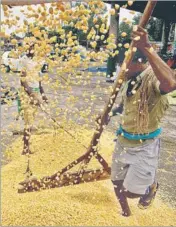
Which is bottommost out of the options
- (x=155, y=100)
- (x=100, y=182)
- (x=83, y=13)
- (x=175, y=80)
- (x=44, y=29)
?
(x=100, y=182)

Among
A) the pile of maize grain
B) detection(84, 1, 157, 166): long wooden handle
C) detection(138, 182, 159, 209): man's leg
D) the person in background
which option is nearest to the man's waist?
detection(84, 1, 157, 166): long wooden handle

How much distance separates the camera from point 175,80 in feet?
8.93

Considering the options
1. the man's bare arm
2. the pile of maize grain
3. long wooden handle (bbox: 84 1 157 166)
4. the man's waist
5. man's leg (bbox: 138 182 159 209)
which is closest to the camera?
the man's bare arm

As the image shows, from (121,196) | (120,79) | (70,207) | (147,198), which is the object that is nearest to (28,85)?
(120,79)

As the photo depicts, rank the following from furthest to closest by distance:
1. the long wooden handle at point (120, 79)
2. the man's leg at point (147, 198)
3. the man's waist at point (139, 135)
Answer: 1. the man's leg at point (147, 198)
2. the man's waist at point (139, 135)
3. the long wooden handle at point (120, 79)

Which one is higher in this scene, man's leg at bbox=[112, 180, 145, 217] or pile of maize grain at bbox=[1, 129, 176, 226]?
man's leg at bbox=[112, 180, 145, 217]

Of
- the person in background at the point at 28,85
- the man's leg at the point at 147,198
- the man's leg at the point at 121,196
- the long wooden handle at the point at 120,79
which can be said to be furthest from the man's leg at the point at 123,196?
the person in background at the point at 28,85

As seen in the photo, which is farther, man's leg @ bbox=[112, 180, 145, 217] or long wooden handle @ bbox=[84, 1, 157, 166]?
man's leg @ bbox=[112, 180, 145, 217]

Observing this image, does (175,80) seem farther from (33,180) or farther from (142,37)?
(33,180)

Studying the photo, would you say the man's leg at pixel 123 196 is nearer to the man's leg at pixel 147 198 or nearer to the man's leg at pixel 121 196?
the man's leg at pixel 121 196

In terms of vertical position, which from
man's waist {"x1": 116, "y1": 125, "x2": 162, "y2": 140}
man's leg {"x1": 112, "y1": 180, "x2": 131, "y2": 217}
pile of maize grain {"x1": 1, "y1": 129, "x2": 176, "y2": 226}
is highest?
man's waist {"x1": 116, "y1": 125, "x2": 162, "y2": 140}

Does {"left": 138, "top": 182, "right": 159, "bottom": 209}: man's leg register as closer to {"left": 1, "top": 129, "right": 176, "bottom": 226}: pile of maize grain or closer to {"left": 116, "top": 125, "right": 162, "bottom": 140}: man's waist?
{"left": 1, "top": 129, "right": 176, "bottom": 226}: pile of maize grain

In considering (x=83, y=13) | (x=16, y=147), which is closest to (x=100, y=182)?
(x=16, y=147)

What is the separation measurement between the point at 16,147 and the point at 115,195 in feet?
6.47
